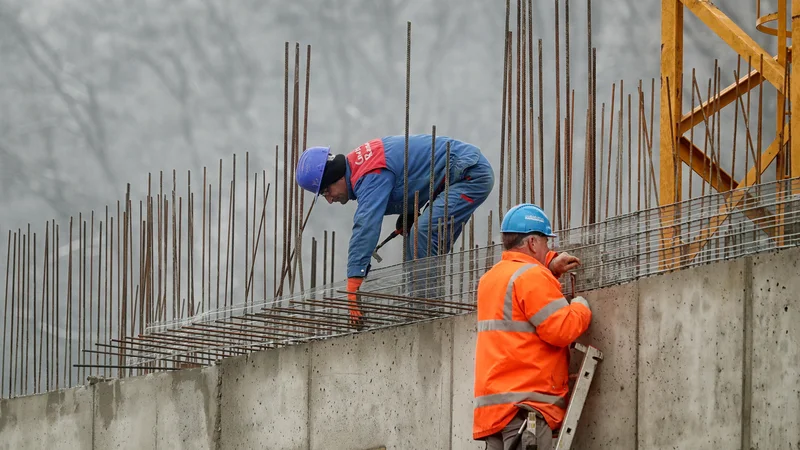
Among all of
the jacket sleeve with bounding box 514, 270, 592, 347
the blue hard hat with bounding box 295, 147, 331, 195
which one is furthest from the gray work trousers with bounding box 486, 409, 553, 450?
the blue hard hat with bounding box 295, 147, 331, 195

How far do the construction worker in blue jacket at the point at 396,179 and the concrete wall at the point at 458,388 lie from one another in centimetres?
89

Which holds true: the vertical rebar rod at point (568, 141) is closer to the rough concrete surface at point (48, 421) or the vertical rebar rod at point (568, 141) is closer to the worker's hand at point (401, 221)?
the worker's hand at point (401, 221)

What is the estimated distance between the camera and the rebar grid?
6.18 m

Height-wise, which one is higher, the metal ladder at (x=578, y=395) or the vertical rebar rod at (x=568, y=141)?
the vertical rebar rod at (x=568, y=141)

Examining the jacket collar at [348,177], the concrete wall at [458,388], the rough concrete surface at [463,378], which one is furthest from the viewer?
the jacket collar at [348,177]

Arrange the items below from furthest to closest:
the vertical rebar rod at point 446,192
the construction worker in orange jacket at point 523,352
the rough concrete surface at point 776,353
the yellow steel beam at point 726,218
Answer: the vertical rebar rod at point 446,192 → the construction worker in orange jacket at point 523,352 → the yellow steel beam at point 726,218 → the rough concrete surface at point 776,353

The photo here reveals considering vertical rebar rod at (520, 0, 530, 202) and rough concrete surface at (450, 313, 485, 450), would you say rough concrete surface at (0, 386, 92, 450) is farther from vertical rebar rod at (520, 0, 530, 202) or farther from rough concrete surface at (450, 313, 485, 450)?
vertical rebar rod at (520, 0, 530, 202)

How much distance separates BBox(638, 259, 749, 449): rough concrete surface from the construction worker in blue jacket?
2.47m

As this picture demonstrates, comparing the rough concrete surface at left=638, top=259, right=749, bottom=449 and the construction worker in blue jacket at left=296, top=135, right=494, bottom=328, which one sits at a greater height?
the construction worker in blue jacket at left=296, top=135, right=494, bottom=328

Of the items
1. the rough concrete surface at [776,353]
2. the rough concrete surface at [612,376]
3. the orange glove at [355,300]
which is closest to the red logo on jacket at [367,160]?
the orange glove at [355,300]

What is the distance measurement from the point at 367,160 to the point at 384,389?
1666mm

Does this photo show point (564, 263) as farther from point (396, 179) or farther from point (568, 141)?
point (396, 179)

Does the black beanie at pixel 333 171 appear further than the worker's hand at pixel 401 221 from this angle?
No

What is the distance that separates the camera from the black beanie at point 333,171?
8.80 m
